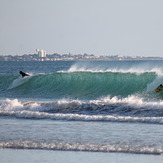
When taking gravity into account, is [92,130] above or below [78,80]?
below

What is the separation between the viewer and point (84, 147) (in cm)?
1262

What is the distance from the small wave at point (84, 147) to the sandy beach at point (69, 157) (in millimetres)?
275

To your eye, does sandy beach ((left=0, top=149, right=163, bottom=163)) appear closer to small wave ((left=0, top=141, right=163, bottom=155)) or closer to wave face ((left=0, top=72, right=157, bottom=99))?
small wave ((left=0, top=141, right=163, bottom=155))

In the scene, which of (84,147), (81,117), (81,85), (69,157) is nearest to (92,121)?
(81,117)

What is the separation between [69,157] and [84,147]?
3.06ft

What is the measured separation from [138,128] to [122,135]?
132 cm

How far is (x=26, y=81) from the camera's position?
38125mm

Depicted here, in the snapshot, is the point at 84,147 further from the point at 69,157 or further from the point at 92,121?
the point at 92,121

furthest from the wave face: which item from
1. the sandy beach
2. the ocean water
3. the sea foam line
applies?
the sandy beach

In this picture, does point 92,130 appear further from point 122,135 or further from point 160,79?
point 160,79

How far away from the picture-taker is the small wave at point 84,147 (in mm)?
12086

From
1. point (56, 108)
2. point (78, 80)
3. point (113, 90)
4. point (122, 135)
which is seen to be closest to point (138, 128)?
point (122, 135)

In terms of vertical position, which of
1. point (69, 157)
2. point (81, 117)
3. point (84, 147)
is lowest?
point (69, 157)

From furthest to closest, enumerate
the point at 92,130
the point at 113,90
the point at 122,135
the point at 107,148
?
the point at 113,90 → the point at 92,130 → the point at 122,135 → the point at 107,148
